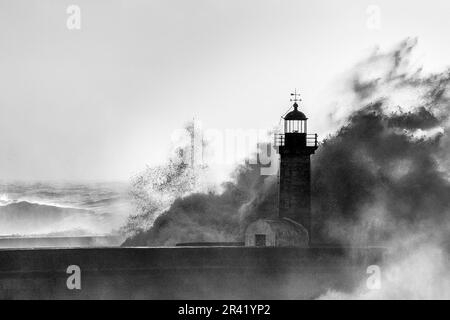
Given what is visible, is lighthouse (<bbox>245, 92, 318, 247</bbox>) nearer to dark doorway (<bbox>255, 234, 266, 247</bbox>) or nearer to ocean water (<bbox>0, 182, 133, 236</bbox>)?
dark doorway (<bbox>255, 234, 266, 247</bbox>)

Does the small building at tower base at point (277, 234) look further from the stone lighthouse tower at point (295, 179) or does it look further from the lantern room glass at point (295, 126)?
the lantern room glass at point (295, 126)

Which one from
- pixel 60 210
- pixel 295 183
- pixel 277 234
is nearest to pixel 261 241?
pixel 277 234

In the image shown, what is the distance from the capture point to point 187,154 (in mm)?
51875

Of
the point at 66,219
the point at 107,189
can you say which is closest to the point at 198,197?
the point at 66,219

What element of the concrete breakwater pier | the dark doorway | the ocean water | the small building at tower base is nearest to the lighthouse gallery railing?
the small building at tower base

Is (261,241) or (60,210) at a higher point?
(60,210)

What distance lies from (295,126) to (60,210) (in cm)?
4327

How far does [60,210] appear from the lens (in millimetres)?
74375

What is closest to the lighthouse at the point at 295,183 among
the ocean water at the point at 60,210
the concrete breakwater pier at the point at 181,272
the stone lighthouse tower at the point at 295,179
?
the stone lighthouse tower at the point at 295,179

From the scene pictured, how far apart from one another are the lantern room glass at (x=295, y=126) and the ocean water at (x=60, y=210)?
25.5 m

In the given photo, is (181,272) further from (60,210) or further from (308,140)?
(60,210)

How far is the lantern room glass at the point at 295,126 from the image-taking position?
33.0 meters

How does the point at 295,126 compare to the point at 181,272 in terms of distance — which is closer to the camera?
the point at 181,272
